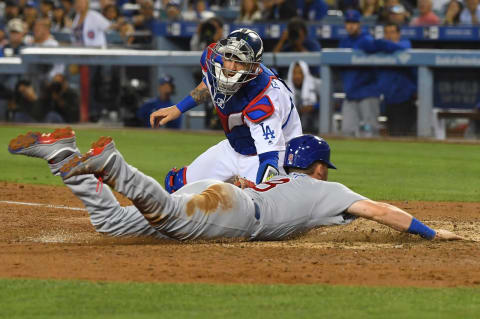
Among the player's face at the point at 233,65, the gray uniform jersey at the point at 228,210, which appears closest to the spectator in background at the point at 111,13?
the player's face at the point at 233,65

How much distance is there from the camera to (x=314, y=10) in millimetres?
17906

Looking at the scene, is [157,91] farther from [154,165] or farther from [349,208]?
[349,208]

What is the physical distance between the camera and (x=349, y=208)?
649 centimetres

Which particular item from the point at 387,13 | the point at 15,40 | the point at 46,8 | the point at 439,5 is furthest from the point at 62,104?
the point at 439,5

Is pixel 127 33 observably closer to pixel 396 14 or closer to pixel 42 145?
pixel 396 14

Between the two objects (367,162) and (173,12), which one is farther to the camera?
(173,12)

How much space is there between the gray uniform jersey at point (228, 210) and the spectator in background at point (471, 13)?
10727 mm

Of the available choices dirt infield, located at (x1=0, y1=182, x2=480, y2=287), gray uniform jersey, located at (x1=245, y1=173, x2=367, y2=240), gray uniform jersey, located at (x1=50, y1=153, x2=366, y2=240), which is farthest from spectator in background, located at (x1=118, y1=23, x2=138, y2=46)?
gray uniform jersey, located at (x1=245, y1=173, x2=367, y2=240)

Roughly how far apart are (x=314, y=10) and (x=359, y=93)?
2.82m

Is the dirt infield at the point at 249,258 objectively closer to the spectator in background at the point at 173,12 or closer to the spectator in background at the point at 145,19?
the spectator in background at the point at 173,12

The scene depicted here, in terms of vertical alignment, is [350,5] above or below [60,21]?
above

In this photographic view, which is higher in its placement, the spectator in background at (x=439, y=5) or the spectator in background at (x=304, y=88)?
the spectator in background at (x=439, y=5)

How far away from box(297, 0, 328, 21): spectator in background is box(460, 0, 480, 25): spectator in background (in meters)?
2.53

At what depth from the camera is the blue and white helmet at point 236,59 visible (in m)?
7.35
